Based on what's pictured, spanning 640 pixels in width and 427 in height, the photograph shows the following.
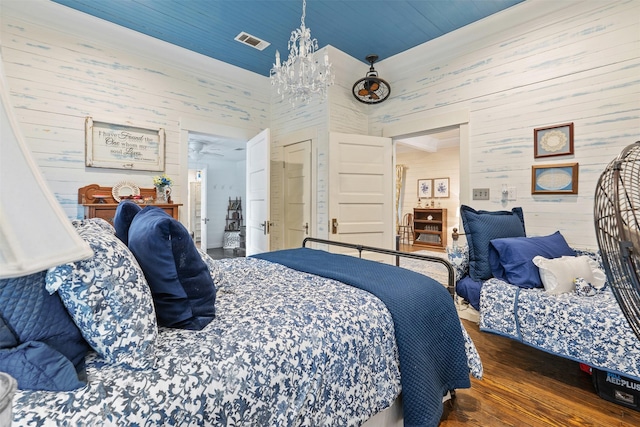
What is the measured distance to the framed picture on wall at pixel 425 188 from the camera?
773cm

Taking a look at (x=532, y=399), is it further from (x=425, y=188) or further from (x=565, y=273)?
(x=425, y=188)

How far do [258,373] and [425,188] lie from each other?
766cm

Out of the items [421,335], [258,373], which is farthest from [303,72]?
[258,373]

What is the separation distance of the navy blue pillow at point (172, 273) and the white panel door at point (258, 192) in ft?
7.90

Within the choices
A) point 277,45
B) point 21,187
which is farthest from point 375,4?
point 21,187

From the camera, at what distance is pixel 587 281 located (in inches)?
80.4

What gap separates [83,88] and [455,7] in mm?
3700

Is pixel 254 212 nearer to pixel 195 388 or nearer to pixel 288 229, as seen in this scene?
pixel 288 229

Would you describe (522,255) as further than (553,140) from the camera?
No

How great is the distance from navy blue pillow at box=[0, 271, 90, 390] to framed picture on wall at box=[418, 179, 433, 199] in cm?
785

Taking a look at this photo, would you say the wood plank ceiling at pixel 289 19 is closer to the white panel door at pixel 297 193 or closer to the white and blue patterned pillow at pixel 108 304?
the white panel door at pixel 297 193

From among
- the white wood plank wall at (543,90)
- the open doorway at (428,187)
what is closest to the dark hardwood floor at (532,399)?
the white wood plank wall at (543,90)

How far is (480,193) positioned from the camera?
3098mm

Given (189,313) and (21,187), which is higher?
(21,187)
